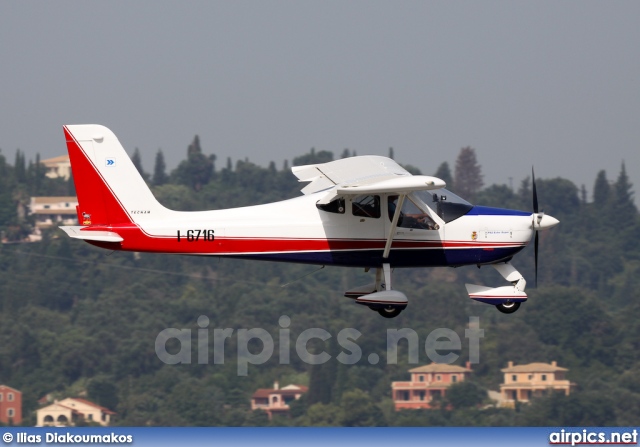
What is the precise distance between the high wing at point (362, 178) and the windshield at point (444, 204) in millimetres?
584

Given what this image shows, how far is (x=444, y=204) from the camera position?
21.7m

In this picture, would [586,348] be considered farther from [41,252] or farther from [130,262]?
[41,252]

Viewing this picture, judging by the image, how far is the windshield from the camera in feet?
70.8

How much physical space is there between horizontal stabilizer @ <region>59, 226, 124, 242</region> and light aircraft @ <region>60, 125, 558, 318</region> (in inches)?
0.7

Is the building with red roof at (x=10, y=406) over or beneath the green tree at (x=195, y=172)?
beneath

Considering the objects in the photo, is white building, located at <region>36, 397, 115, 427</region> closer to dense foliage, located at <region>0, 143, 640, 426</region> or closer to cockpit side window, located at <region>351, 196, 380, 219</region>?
dense foliage, located at <region>0, 143, 640, 426</region>

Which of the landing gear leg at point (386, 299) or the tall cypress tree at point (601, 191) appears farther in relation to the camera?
the tall cypress tree at point (601, 191)

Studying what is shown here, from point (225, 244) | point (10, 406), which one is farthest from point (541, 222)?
point (10, 406)

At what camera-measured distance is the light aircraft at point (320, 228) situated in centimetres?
2148

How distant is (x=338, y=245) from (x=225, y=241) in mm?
2087

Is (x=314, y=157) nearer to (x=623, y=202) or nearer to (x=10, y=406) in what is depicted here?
(x=623, y=202)

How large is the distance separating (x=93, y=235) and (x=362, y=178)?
5.00 meters

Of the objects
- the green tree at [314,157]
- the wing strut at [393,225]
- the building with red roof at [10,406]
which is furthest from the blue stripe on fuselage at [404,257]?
the green tree at [314,157]

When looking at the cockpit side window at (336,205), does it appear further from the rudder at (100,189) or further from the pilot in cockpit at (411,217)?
the rudder at (100,189)
